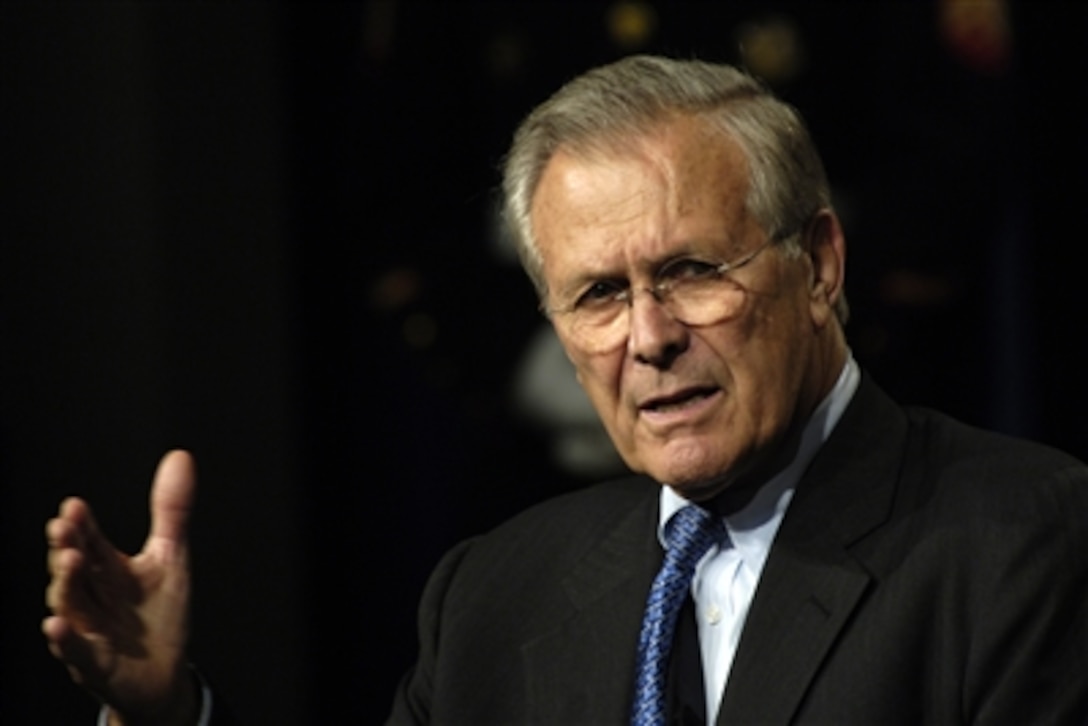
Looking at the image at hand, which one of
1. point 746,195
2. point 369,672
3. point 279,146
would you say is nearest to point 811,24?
point 279,146

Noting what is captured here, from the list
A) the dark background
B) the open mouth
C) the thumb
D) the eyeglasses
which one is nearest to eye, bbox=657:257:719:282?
→ the eyeglasses

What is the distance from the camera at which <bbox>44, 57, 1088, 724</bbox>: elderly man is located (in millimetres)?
1908

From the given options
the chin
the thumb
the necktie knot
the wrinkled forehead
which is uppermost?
the wrinkled forehead

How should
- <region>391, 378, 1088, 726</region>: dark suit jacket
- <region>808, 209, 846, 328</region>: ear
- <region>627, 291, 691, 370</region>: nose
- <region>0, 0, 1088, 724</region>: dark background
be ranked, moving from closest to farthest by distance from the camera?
1. <region>391, 378, 1088, 726</region>: dark suit jacket
2. <region>627, 291, 691, 370</region>: nose
3. <region>808, 209, 846, 328</region>: ear
4. <region>0, 0, 1088, 724</region>: dark background

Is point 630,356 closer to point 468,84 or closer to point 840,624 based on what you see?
point 840,624

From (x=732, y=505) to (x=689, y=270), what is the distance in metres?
0.27

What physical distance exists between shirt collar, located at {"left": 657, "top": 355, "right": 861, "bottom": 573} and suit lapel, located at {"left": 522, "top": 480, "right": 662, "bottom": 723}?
0.15 m

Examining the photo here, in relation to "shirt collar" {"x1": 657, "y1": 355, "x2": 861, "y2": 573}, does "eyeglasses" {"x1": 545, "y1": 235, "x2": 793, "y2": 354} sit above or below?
above

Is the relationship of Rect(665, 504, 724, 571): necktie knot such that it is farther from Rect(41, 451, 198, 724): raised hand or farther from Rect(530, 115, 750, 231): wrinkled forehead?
Rect(41, 451, 198, 724): raised hand

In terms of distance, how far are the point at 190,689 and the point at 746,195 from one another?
807mm

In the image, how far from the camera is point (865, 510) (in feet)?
6.75

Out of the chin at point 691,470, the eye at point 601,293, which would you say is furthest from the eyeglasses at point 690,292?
the chin at point 691,470

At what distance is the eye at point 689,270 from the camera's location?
6.75 ft

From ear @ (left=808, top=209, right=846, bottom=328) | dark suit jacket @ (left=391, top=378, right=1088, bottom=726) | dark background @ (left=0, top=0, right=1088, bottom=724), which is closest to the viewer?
dark suit jacket @ (left=391, top=378, right=1088, bottom=726)
